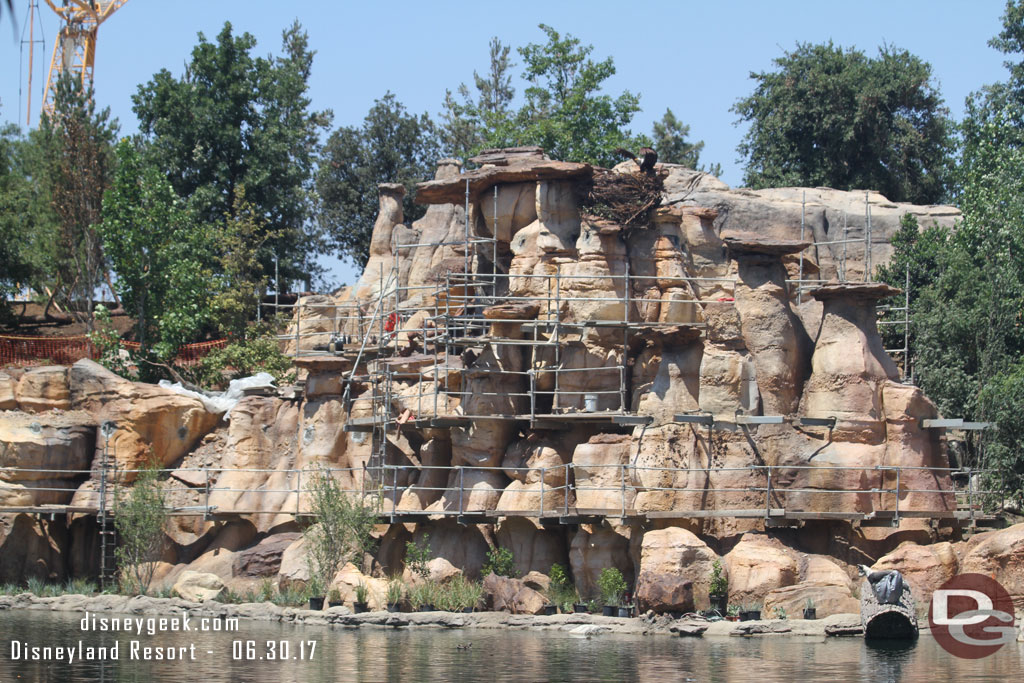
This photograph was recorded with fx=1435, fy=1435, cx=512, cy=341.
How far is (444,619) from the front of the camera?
93.0ft

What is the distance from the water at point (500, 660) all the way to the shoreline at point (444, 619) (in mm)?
458

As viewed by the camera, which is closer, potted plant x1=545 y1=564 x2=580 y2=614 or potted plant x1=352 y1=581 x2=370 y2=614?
potted plant x1=352 y1=581 x2=370 y2=614

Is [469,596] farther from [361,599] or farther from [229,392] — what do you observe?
[229,392]

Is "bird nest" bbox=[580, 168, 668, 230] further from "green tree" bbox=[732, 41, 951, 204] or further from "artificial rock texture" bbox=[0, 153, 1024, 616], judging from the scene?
"green tree" bbox=[732, 41, 951, 204]

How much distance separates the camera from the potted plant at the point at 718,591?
28.0 metres

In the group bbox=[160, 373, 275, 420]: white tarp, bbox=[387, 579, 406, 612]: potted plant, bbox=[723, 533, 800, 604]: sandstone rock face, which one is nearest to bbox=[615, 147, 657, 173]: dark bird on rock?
bbox=[723, 533, 800, 604]: sandstone rock face

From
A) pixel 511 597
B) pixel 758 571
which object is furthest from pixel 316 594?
pixel 758 571

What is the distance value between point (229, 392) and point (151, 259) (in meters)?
5.67

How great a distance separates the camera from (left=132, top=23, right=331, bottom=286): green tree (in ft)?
163

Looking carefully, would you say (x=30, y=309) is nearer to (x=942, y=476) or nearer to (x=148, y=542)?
(x=148, y=542)

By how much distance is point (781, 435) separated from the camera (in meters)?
30.8

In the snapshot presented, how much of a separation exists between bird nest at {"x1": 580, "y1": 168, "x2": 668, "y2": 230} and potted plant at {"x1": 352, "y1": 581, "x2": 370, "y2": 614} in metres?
9.88

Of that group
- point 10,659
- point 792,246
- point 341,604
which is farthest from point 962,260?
point 10,659

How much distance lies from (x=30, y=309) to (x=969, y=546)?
3361 centimetres
